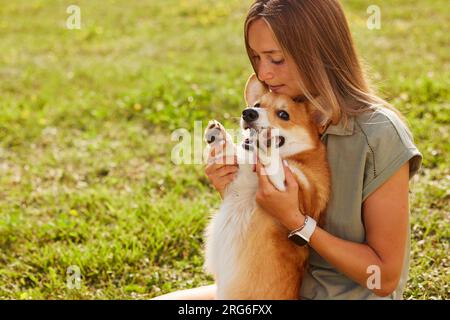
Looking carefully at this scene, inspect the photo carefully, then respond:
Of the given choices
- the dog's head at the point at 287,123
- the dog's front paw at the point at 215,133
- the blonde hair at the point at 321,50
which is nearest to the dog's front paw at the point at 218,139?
the dog's front paw at the point at 215,133

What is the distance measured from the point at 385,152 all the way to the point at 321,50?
21.4 inches

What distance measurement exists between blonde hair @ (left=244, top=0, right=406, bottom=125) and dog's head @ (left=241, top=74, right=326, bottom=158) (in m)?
0.08

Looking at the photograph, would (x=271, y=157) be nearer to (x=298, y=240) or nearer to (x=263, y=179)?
(x=263, y=179)

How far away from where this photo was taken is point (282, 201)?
7.61 ft

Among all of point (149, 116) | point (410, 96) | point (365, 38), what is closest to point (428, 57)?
point (365, 38)

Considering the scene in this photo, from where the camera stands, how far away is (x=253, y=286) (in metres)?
2.46

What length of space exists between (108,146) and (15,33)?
17.3 ft

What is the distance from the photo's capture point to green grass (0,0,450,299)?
3.80 m

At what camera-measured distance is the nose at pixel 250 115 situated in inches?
102

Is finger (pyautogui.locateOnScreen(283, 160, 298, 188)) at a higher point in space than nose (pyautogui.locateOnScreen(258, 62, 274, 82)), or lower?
lower
